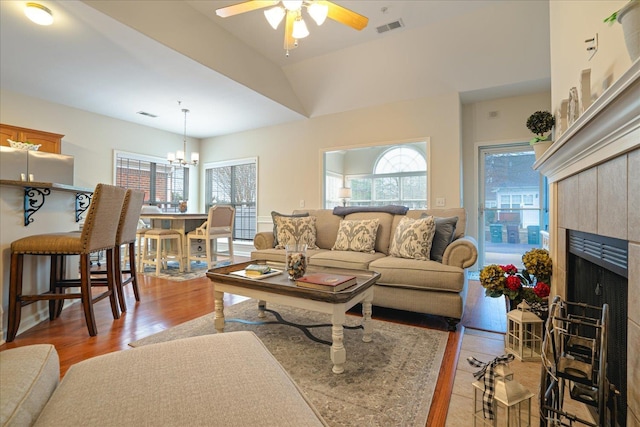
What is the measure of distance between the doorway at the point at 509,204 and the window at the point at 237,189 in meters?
4.21

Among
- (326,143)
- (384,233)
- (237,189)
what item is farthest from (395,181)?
(384,233)

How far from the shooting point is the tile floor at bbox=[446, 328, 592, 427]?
50.7 inches

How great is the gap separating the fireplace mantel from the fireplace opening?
0.33 m

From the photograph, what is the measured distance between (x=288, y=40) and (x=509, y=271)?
8.39 feet

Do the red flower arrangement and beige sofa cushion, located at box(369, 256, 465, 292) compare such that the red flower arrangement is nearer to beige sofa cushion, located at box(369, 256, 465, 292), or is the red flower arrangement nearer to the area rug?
beige sofa cushion, located at box(369, 256, 465, 292)

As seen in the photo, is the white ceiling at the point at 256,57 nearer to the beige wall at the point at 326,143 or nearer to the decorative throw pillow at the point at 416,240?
the beige wall at the point at 326,143

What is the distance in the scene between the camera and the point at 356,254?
9.73ft

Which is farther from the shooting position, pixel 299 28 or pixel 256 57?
pixel 256 57

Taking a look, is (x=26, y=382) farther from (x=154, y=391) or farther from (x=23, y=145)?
(x=23, y=145)

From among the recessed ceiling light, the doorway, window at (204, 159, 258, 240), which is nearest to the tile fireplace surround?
the doorway

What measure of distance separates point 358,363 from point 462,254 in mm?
1211

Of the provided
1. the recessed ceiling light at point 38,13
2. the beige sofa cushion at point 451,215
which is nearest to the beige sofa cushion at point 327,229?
the beige sofa cushion at point 451,215

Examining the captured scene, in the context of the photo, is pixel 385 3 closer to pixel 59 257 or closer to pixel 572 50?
pixel 572 50

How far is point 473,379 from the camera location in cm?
162
